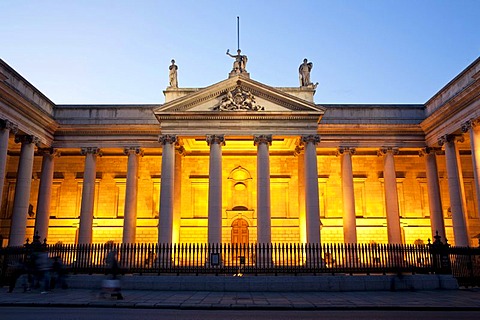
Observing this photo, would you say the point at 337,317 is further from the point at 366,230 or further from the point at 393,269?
the point at 366,230

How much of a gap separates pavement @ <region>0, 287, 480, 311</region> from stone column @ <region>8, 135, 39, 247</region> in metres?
11.4

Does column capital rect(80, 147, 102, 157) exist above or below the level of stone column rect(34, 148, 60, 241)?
above

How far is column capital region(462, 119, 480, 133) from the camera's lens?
26.1 meters

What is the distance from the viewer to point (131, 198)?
31.5 metres

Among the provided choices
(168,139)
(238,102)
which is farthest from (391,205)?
(168,139)

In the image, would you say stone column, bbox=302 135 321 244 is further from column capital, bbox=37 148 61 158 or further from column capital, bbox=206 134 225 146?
column capital, bbox=37 148 61 158

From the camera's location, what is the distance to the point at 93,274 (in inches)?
790

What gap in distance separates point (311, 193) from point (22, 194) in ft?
66.1

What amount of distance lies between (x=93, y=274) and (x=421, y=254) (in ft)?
52.6

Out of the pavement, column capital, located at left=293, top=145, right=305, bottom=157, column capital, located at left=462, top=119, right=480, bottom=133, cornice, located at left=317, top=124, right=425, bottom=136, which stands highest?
cornice, located at left=317, top=124, right=425, bottom=136

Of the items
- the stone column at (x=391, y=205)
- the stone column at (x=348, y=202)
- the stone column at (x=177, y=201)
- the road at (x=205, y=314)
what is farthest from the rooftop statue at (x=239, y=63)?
the road at (x=205, y=314)

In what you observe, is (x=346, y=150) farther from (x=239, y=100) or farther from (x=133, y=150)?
(x=133, y=150)

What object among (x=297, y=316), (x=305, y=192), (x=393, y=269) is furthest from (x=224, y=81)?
(x=297, y=316)

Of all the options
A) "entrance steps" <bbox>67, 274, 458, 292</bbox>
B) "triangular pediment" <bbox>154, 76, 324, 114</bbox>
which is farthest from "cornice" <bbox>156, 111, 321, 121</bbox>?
"entrance steps" <bbox>67, 274, 458, 292</bbox>
